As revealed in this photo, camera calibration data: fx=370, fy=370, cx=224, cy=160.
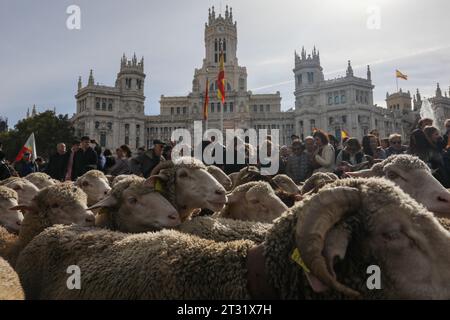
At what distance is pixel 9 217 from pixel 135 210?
2.40m

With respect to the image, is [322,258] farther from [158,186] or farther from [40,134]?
[40,134]

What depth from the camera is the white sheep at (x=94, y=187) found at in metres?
6.02

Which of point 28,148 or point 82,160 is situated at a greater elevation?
point 28,148

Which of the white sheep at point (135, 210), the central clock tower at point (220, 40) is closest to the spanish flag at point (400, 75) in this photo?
the central clock tower at point (220, 40)

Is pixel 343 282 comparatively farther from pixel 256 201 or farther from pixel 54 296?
pixel 256 201

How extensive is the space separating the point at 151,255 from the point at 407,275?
1.59 metres

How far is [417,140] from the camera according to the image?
622cm

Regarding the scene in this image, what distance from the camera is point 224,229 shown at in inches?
147

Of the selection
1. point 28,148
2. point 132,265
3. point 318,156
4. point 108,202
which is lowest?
point 132,265

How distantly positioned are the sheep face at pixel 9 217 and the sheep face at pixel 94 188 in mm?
1052

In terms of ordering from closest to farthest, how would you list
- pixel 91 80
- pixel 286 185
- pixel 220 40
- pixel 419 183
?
pixel 419 183 < pixel 286 185 < pixel 91 80 < pixel 220 40

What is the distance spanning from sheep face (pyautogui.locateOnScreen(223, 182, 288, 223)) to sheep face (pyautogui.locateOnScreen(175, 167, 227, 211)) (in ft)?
2.08

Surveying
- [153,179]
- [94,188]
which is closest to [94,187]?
[94,188]

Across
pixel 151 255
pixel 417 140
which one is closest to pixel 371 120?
pixel 417 140
